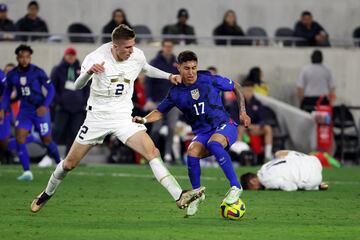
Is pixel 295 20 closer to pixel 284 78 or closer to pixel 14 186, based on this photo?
pixel 284 78

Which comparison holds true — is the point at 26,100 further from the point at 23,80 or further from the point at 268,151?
the point at 268,151

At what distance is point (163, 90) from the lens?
26141 mm

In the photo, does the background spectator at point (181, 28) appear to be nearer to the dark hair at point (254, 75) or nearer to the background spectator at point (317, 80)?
the dark hair at point (254, 75)

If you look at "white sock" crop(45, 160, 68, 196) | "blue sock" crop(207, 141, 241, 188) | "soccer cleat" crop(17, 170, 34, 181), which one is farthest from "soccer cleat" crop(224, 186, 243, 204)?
"soccer cleat" crop(17, 170, 34, 181)

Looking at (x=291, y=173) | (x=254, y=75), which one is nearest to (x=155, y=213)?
(x=291, y=173)

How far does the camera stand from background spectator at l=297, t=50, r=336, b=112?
2827cm

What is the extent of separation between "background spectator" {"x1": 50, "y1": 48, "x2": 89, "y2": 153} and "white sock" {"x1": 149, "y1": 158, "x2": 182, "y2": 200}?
34.9 ft

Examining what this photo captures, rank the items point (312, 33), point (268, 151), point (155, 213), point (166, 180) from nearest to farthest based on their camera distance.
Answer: point (166, 180) < point (155, 213) < point (268, 151) < point (312, 33)

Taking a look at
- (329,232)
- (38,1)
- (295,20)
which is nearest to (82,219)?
(329,232)

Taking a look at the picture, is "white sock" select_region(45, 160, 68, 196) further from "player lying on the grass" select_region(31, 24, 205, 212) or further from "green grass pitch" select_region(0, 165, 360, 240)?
"green grass pitch" select_region(0, 165, 360, 240)

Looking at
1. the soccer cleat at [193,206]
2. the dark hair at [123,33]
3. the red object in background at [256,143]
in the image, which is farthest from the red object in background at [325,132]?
the dark hair at [123,33]

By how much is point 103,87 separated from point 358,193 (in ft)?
18.7

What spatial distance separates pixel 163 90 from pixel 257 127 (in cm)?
222

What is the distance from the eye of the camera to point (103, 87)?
14.5 metres
